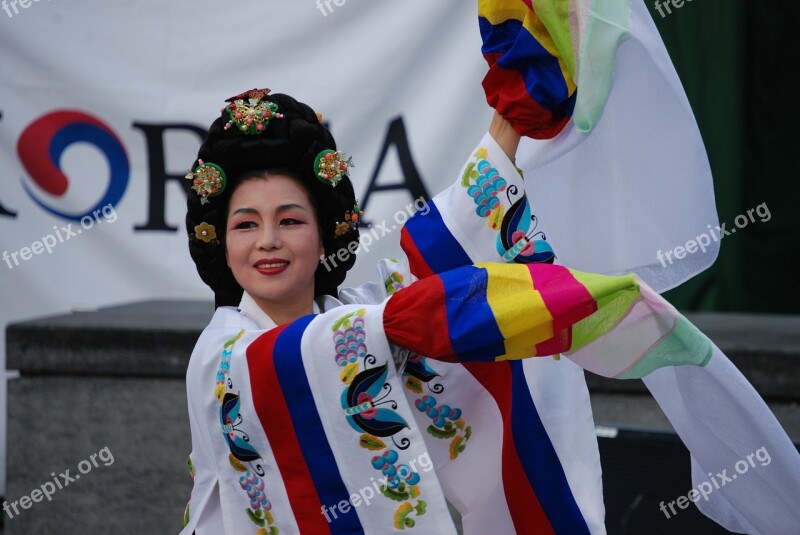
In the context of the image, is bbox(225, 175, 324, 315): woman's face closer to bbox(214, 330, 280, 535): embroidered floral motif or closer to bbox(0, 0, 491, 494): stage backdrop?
bbox(214, 330, 280, 535): embroidered floral motif

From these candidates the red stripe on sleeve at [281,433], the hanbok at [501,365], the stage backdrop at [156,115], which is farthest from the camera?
the stage backdrop at [156,115]

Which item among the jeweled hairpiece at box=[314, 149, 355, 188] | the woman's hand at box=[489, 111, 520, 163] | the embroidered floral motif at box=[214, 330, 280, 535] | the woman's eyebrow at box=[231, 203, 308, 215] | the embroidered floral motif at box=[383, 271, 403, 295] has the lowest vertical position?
the embroidered floral motif at box=[214, 330, 280, 535]

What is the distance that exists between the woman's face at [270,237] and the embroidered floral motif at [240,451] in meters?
0.11

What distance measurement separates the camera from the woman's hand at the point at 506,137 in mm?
1883

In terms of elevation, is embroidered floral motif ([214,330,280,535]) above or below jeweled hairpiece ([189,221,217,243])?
below

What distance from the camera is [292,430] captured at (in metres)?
1.73

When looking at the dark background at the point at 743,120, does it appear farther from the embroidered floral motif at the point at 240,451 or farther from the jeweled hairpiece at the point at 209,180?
the embroidered floral motif at the point at 240,451

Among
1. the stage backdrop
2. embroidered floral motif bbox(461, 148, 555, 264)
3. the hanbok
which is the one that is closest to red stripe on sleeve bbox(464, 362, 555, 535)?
the hanbok

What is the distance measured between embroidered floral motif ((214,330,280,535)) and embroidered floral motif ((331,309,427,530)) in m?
0.18

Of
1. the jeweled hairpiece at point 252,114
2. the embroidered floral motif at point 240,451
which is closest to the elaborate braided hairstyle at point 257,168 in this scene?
the jeweled hairpiece at point 252,114

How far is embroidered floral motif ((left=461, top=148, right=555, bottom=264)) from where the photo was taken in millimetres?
1888

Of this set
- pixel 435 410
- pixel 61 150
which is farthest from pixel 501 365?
pixel 61 150

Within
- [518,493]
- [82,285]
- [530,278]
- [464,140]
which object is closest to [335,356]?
[530,278]

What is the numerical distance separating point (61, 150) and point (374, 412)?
2.46m
